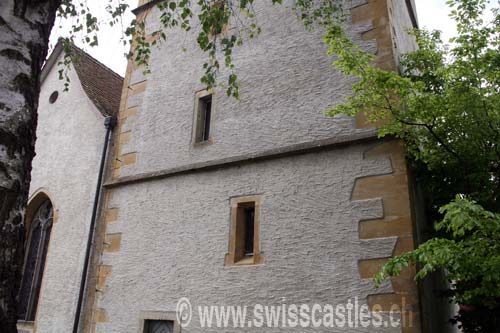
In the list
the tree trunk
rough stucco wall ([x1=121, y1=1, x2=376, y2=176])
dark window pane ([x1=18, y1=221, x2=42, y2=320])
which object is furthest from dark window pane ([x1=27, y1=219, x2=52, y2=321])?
the tree trunk

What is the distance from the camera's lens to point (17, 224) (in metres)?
2.20

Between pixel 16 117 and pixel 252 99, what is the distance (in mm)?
4814

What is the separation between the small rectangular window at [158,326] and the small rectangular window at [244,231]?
1.24m

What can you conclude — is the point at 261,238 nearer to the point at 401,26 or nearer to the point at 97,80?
the point at 401,26

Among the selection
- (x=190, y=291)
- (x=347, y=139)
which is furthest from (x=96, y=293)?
(x=347, y=139)

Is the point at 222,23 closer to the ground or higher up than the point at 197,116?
higher up

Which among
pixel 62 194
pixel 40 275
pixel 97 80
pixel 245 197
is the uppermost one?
pixel 97 80

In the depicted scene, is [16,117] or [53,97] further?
[53,97]

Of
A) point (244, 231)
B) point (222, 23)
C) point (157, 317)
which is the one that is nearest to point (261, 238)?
point (244, 231)

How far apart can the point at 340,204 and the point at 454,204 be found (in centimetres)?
209

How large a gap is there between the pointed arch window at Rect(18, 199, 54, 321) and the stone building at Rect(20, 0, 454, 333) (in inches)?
31.9

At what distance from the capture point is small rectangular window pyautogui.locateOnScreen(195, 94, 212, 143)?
7395mm

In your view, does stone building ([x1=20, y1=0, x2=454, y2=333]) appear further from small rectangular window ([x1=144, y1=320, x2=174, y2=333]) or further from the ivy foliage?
the ivy foliage

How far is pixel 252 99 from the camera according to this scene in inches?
272
